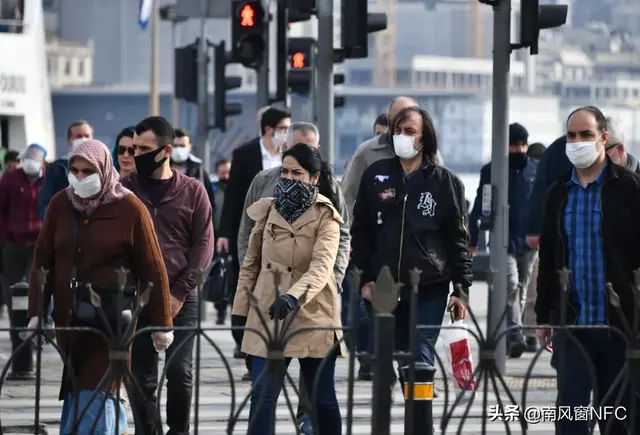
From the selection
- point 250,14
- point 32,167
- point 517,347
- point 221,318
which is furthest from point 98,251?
point 221,318

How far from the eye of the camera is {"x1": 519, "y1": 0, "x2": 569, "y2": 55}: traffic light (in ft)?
34.1

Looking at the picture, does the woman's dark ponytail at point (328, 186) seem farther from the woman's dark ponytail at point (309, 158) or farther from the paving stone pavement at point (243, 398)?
the paving stone pavement at point (243, 398)

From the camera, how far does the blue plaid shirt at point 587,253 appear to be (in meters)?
6.29

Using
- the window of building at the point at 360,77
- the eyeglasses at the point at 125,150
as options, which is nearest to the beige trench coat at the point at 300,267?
the eyeglasses at the point at 125,150

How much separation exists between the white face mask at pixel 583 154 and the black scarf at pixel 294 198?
3.55 feet

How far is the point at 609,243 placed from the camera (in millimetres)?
6293

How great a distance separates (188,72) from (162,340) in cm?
1188

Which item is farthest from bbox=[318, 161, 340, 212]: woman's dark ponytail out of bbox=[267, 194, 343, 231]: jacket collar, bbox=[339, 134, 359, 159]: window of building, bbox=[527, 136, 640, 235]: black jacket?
bbox=[339, 134, 359, 159]: window of building

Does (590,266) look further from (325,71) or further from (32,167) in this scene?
(32,167)

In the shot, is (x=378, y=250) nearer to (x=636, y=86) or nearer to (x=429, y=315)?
(x=429, y=315)

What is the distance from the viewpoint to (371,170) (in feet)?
24.6

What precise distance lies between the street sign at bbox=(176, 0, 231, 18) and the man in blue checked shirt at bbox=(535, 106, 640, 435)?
10433 millimetres

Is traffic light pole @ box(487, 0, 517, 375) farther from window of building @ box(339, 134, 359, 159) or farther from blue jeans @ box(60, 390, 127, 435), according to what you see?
→ window of building @ box(339, 134, 359, 159)

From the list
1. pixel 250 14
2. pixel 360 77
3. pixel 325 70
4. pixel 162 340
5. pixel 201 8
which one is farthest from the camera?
pixel 360 77
